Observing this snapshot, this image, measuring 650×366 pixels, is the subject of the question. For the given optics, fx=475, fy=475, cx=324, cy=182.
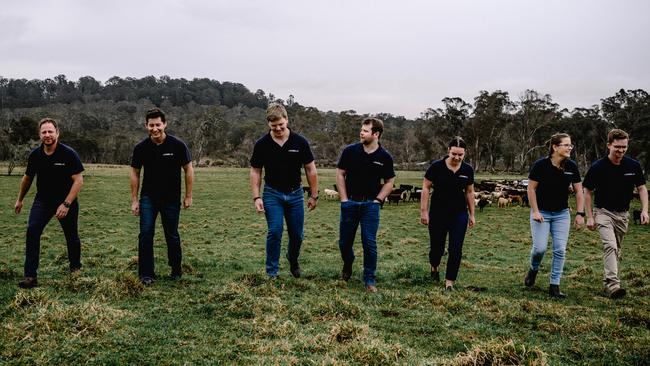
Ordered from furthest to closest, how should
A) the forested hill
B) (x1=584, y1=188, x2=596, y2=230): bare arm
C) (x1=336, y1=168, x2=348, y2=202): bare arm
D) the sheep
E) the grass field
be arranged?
the forested hill < the sheep < (x1=584, y1=188, x2=596, y2=230): bare arm < (x1=336, y1=168, x2=348, y2=202): bare arm < the grass field

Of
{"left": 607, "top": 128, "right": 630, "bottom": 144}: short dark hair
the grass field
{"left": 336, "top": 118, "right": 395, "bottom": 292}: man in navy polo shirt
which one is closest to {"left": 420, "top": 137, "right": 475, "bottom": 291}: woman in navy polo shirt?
the grass field

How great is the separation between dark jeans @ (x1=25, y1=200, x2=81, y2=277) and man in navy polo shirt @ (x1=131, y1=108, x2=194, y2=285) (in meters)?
1.07

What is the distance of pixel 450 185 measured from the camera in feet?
22.8

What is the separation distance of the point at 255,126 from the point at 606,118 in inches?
2521

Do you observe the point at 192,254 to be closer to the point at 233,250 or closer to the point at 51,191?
the point at 233,250

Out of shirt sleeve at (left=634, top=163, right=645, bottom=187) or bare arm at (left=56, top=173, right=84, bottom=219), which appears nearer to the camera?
bare arm at (left=56, top=173, right=84, bottom=219)

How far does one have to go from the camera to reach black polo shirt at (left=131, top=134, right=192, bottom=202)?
641 cm

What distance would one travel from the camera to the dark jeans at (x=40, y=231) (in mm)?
6141

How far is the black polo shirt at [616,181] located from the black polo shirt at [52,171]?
7.50 m

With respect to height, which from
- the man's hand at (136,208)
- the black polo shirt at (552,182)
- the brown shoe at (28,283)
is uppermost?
the black polo shirt at (552,182)

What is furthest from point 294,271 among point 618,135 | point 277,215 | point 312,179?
point 618,135

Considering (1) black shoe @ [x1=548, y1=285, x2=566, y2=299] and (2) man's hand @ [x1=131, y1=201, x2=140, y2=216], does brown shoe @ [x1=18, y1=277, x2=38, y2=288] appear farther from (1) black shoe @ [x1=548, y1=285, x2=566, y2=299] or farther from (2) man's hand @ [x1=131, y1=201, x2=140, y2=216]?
(1) black shoe @ [x1=548, y1=285, x2=566, y2=299]

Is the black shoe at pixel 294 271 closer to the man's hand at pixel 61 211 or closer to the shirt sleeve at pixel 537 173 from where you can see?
the man's hand at pixel 61 211

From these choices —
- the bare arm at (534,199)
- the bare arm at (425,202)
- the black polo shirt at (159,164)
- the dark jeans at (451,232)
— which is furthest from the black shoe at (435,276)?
the black polo shirt at (159,164)
